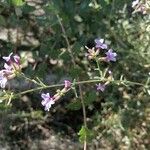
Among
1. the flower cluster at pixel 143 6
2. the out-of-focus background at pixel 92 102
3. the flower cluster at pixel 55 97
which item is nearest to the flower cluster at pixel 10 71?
the flower cluster at pixel 55 97

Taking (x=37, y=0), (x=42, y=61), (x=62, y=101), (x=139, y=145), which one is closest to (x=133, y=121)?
(x=139, y=145)

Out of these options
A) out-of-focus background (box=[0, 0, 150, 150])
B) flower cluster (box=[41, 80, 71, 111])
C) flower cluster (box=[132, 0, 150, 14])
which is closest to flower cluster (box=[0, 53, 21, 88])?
flower cluster (box=[41, 80, 71, 111])

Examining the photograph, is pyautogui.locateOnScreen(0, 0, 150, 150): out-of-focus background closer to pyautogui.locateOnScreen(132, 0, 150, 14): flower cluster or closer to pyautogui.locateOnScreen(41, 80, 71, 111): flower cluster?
pyautogui.locateOnScreen(132, 0, 150, 14): flower cluster

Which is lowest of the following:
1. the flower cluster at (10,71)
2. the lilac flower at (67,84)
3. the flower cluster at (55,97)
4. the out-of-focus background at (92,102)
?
the out-of-focus background at (92,102)

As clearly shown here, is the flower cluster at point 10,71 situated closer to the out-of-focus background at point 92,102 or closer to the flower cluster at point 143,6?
the flower cluster at point 143,6

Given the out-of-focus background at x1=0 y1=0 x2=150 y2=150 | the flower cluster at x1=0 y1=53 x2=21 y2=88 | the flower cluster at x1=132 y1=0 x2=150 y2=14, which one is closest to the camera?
the flower cluster at x1=0 y1=53 x2=21 y2=88

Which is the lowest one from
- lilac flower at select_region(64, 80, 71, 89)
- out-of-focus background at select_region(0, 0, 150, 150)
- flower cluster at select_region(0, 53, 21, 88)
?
out-of-focus background at select_region(0, 0, 150, 150)

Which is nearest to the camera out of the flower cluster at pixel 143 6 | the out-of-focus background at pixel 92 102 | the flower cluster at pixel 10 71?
the flower cluster at pixel 10 71

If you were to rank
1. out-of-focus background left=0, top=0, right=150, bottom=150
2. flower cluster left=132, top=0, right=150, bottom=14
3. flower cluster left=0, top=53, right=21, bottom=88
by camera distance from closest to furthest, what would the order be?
flower cluster left=0, top=53, right=21, bottom=88 < flower cluster left=132, top=0, right=150, bottom=14 < out-of-focus background left=0, top=0, right=150, bottom=150

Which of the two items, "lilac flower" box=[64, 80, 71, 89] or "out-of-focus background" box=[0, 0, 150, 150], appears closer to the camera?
"lilac flower" box=[64, 80, 71, 89]

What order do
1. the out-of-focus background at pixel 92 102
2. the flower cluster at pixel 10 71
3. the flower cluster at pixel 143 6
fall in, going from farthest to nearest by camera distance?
the out-of-focus background at pixel 92 102 < the flower cluster at pixel 143 6 < the flower cluster at pixel 10 71

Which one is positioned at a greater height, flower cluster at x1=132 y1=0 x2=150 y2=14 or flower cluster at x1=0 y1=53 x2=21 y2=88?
flower cluster at x1=132 y1=0 x2=150 y2=14
